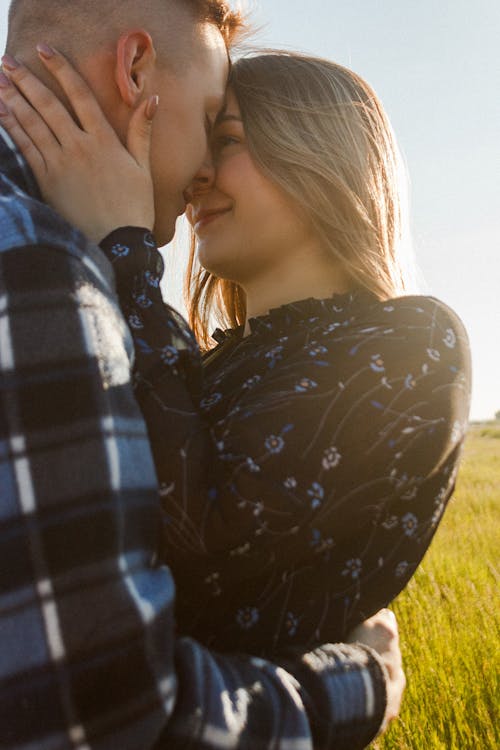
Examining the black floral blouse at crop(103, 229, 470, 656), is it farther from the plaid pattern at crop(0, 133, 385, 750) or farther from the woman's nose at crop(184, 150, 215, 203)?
the woman's nose at crop(184, 150, 215, 203)

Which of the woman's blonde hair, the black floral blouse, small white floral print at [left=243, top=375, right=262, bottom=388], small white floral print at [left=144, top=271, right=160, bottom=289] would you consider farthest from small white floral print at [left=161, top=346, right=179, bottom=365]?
the woman's blonde hair

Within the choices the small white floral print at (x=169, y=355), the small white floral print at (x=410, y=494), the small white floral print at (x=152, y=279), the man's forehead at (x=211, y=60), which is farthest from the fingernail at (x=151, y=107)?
the small white floral print at (x=410, y=494)

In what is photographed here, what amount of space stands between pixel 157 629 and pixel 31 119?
89 cm

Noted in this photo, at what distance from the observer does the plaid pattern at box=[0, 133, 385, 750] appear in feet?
2.47

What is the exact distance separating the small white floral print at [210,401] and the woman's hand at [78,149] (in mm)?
405

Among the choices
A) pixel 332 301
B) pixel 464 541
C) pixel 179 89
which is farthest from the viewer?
pixel 464 541

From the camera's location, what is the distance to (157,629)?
80 centimetres

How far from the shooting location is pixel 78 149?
123 centimetres

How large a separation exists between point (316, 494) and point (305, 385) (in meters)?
0.20

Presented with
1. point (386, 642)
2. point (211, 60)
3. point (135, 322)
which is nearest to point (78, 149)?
point (135, 322)

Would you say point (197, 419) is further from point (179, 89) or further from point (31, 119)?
point (179, 89)

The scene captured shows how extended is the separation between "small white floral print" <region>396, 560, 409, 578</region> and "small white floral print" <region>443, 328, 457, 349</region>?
0.44 m

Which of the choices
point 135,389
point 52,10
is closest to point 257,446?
point 135,389

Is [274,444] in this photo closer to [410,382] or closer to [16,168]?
[410,382]
